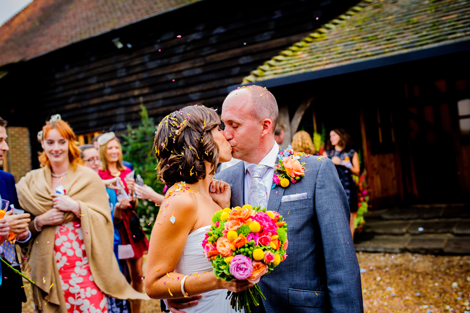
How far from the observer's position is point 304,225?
69.4 inches

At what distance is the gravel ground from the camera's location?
4.10 m

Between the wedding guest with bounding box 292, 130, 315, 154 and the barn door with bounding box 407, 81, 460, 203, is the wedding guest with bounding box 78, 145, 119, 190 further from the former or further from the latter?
the barn door with bounding box 407, 81, 460, 203

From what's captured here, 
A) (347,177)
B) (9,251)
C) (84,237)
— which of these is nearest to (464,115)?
(347,177)

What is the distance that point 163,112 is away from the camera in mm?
9930

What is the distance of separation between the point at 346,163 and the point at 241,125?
4358mm

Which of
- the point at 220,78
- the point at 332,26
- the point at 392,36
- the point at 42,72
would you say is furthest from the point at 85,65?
the point at 392,36

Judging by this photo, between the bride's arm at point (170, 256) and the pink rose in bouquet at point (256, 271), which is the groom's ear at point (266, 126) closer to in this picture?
the bride's arm at point (170, 256)

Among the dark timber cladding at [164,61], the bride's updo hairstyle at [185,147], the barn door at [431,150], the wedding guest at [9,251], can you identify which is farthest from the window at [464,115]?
the wedding guest at [9,251]

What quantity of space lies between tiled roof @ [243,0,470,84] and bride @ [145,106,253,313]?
4559 millimetres

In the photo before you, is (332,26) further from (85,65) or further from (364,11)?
(85,65)

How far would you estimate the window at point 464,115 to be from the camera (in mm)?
8781

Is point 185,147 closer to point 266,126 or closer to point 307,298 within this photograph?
point 266,126

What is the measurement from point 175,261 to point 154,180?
254 inches

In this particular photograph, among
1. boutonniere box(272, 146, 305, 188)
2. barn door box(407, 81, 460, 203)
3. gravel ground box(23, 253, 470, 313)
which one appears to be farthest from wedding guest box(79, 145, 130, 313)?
barn door box(407, 81, 460, 203)
